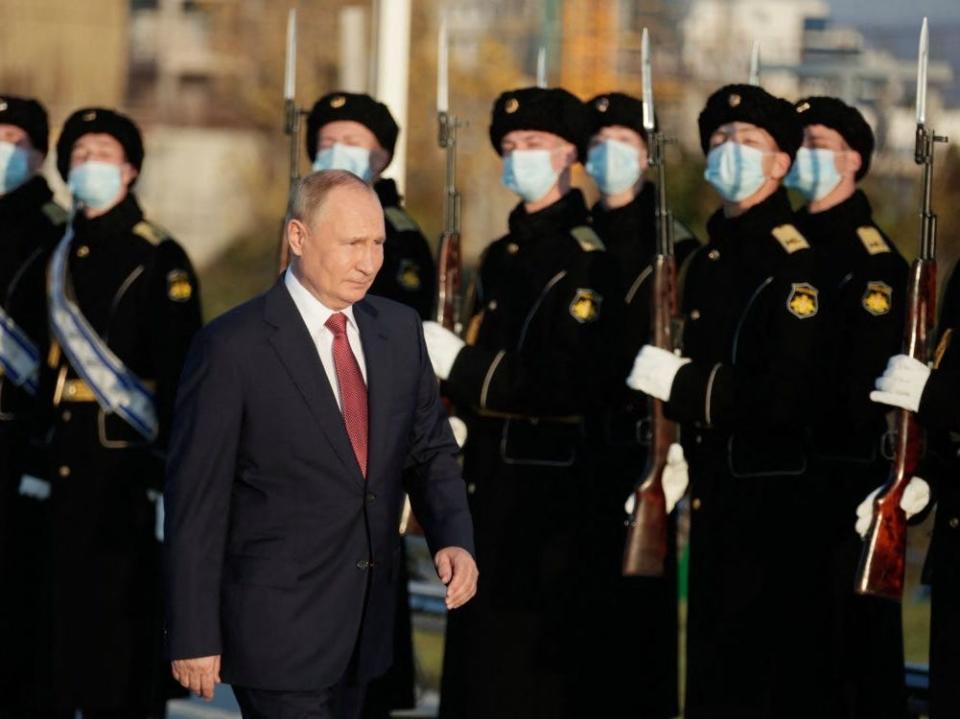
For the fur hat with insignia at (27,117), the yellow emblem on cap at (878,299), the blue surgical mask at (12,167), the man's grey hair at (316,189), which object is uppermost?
the fur hat with insignia at (27,117)

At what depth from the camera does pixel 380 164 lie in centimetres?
854

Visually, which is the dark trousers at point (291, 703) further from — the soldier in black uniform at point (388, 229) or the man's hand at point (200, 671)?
the soldier in black uniform at point (388, 229)

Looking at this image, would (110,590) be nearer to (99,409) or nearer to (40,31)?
(99,409)

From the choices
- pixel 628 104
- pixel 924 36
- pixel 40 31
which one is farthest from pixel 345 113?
pixel 40 31

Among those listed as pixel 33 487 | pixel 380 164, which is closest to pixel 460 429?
pixel 380 164

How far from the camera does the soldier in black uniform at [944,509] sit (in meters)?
6.79

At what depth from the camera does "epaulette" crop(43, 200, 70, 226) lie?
884 cm

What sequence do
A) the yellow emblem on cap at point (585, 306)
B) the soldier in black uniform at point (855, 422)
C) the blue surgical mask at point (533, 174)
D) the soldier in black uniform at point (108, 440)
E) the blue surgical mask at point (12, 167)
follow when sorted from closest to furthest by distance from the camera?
the soldier in black uniform at point (855, 422) < the yellow emblem on cap at point (585, 306) < the blue surgical mask at point (533, 174) < the soldier in black uniform at point (108, 440) < the blue surgical mask at point (12, 167)

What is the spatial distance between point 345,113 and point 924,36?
2.30m

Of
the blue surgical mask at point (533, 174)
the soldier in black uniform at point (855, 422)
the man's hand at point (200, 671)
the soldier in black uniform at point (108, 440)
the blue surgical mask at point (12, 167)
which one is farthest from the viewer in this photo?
the blue surgical mask at point (12, 167)

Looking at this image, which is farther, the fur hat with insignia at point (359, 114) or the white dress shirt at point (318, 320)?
the fur hat with insignia at point (359, 114)

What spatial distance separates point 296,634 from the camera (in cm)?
564

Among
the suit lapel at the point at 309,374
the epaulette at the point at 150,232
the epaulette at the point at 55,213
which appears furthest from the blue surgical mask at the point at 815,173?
the epaulette at the point at 55,213

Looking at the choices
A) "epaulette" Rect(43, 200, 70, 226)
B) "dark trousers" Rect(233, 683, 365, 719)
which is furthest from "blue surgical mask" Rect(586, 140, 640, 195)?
"dark trousers" Rect(233, 683, 365, 719)
